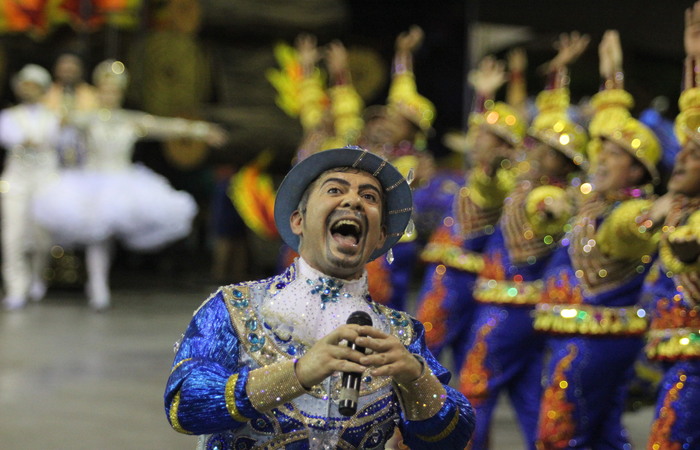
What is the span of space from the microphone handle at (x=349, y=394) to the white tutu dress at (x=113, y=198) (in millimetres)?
8067

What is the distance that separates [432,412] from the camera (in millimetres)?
2496

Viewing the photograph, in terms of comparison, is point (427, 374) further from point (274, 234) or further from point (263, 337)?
point (274, 234)

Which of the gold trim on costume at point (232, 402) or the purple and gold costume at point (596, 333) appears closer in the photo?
the gold trim on costume at point (232, 402)

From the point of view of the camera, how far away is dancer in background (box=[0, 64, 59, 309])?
32.8 ft

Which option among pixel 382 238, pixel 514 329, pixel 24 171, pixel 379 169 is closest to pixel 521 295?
pixel 514 329

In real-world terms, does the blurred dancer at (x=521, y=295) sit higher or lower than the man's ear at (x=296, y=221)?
lower

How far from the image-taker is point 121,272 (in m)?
13.5

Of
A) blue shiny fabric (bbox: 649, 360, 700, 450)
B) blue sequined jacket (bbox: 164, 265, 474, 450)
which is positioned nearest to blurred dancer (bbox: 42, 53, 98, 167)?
blue shiny fabric (bbox: 649, 360, 700, 450)

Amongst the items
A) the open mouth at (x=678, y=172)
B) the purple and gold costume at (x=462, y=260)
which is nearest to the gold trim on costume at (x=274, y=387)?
the open mouth at (x=678, y=172)

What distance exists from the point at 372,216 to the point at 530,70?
8.26 meters

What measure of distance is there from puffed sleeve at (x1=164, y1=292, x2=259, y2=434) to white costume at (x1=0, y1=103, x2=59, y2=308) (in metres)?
7.80

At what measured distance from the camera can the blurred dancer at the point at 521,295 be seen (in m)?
5.16

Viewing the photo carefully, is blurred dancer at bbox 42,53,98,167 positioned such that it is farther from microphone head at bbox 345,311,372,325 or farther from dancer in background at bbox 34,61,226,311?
microphone head at bbox 345,311,372,325

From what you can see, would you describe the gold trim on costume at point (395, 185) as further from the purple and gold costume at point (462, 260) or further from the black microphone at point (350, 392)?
the purple and gold costume at point (462, 260)
